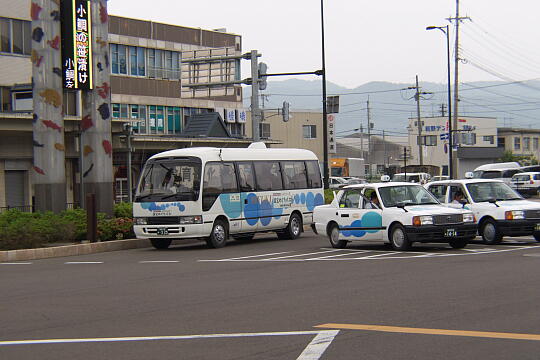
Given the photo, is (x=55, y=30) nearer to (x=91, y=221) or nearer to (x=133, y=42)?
(x=91, y=221)

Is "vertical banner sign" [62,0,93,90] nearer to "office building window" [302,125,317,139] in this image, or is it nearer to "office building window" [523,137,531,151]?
"office building window" [302,125,317,139]

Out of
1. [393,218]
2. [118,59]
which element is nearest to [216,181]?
[393,218]

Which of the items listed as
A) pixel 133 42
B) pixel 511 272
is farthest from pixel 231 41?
pixel 511 272

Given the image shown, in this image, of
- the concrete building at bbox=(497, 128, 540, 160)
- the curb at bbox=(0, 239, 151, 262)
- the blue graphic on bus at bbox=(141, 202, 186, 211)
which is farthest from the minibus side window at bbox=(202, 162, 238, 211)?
the concrete building at bbox=(497, 128, 540, 160)

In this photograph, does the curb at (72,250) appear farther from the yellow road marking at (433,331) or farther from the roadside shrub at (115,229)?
the yellow road marking at (433,331)

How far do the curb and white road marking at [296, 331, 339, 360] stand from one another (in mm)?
14479

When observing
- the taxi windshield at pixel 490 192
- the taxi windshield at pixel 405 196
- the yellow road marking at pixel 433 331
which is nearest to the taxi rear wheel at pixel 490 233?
the taxi windshield at pixel 490 192

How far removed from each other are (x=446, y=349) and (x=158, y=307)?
4.83 m

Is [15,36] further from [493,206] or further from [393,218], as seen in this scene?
[493,206]

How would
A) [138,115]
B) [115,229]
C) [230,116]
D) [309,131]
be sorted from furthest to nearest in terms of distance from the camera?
[309,131]
[230,116]
[138,115]
[115,229]

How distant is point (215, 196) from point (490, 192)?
7.56m

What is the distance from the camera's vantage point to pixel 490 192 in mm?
21969

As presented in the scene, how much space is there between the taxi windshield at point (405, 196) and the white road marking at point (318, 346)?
11865 mm

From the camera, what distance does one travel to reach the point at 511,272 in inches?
572
